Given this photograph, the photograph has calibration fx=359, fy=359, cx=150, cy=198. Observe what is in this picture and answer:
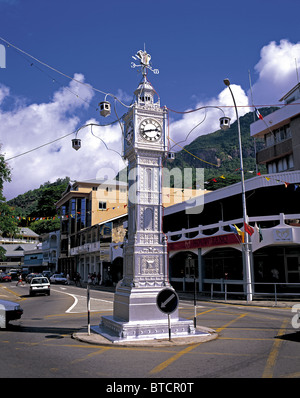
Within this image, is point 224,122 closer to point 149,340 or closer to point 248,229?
point 149,340

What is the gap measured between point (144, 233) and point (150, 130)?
3.40 metres

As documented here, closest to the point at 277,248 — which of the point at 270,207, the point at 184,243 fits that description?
the point at 270,207

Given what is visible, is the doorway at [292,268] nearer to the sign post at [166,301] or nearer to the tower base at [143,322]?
the tower base at [143,322]

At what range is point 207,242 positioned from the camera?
2630 centimetres

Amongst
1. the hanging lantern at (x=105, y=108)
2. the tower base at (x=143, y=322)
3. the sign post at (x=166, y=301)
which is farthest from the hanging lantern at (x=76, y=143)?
the sign post at (x=166, y=301)

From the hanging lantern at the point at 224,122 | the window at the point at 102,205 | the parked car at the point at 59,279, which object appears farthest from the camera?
the window at the point at 102,205

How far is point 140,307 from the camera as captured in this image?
400 inches

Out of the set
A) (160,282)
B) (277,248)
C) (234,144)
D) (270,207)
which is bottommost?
(160,282)

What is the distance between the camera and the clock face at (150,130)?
11.8 m

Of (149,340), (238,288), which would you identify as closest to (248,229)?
(238,288)

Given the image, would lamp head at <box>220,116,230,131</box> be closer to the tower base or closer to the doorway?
the tower base

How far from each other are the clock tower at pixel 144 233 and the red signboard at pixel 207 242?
13100 mm
